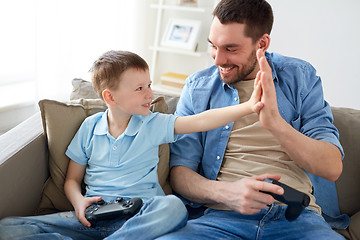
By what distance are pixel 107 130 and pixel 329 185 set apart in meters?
0.90

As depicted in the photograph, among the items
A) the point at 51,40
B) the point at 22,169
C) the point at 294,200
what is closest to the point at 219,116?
the point at 294,200

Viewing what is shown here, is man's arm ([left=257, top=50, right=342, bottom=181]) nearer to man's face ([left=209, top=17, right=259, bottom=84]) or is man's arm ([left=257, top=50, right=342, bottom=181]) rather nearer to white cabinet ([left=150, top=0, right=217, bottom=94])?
man's face ([left=209, top=17, right=259, bottom=84])

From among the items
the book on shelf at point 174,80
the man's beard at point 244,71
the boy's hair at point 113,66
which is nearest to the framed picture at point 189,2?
Result: the book on shelf at point 174,80

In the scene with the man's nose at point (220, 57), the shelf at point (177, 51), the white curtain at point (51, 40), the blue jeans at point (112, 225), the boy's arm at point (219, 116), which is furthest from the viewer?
the shelf at point (177, 51)

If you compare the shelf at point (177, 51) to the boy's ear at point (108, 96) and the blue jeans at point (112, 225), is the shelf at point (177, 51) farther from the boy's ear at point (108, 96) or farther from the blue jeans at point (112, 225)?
the blue jeans at point (112, 225)

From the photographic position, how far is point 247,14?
149 centimetres

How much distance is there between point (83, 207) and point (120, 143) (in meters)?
0.26

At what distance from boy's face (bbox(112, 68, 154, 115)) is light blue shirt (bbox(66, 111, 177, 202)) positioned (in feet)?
0.22

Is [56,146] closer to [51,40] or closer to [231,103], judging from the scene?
[231,103]

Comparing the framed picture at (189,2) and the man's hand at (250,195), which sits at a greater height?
the framed picture at (189,2)

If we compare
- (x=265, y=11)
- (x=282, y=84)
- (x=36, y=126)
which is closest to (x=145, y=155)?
(x=36, y=126)

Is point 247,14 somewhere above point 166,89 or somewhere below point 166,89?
above

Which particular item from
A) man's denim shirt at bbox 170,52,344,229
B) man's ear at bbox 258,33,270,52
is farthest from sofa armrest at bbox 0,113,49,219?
man's ear at bbox 258,33,270,52

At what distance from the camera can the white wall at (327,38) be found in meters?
2.88
